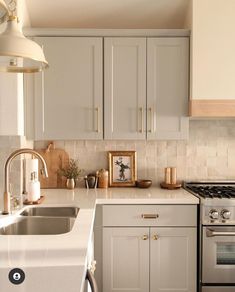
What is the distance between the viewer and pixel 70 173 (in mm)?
2725

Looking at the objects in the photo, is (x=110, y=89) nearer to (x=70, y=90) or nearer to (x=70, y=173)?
(x=70, y=90)

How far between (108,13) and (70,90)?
744 mm

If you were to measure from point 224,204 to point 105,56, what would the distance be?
145 cm

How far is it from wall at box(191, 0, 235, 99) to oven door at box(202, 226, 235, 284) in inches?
40.6

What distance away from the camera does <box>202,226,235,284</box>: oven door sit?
2197mm

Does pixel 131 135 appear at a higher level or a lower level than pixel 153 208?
higher

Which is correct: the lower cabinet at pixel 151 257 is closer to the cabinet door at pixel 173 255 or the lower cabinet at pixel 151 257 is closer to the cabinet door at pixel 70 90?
the cabinet door at pixel 173 255

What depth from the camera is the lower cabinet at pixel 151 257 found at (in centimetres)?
227

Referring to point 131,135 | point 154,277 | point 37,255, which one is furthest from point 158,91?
point 37,255

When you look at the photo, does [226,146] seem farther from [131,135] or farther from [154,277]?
[154,277]

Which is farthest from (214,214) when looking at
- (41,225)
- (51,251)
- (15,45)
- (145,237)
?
(15,45)

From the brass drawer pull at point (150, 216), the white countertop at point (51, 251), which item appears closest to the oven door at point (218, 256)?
the brass drawer pull at point (150, 216)

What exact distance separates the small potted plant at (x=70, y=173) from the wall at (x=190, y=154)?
0.11 meters

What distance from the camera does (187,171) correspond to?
2900 mm
